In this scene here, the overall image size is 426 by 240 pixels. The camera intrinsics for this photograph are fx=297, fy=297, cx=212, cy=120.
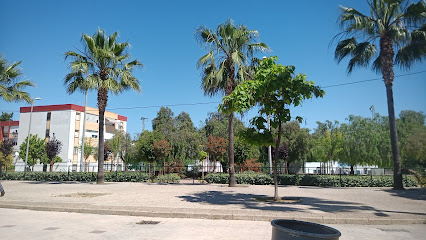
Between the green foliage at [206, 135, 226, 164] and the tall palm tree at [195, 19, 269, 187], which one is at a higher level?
the tall palm tree at [195, 19, 269, 187]

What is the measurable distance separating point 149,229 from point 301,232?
552 cm

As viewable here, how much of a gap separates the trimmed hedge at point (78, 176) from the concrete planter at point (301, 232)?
76.0 feet

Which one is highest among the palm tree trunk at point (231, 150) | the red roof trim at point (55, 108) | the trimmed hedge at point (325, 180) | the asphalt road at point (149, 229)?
the red roof trim at point (55, 108)

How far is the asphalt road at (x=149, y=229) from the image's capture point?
6.77 meters

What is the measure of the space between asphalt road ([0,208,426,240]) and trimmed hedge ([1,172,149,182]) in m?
16.3

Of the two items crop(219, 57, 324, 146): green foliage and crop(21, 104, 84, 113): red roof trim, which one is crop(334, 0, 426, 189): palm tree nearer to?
crop(219, 57, 324, 146): green foliage

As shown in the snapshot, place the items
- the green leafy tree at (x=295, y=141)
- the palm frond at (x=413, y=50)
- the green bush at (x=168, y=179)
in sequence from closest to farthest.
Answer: the palm frond at (x=413, y=50)
the green bush at (x=168, y=179)
the green leafy tree at (x=295, y=141)

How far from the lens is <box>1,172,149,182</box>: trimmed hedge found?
25734 millimetres

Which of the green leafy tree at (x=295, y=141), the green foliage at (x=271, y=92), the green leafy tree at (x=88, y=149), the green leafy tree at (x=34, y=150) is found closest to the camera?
the green foliage at (x=271, y=92)

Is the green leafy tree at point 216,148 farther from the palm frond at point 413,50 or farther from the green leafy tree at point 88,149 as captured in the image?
the green leafy tree at point 88,149

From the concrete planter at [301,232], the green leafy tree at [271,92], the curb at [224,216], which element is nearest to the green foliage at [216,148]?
the green leafy tree at [271,92]

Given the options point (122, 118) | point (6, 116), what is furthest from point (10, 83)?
point (6, 116)

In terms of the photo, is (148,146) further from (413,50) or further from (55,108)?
(55,108)

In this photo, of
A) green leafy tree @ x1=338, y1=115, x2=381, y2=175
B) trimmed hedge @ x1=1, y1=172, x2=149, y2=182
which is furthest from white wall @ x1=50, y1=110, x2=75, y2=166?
green leafy tree @ x1=338, y1=115, x2=381, y2=175
